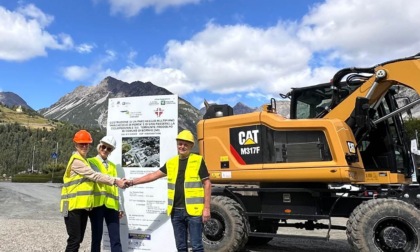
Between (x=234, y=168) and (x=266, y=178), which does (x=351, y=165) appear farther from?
(x=234, y=168)

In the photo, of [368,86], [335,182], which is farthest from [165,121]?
[368,86]

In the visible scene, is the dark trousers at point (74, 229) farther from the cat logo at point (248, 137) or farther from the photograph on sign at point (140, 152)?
the cat logo at point (248, 137)

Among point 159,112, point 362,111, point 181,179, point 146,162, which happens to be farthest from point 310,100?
point 181,179

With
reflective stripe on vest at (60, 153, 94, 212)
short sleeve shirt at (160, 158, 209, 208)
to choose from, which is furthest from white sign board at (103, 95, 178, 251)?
short sleeve shirt at (160, 158, 209, 208)

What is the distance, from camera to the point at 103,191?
20.0 feet

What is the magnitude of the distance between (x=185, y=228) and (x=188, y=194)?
48cm

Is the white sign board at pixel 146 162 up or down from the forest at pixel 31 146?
down

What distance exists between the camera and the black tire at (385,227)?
21.0 ft

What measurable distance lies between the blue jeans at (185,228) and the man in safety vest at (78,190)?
121cm

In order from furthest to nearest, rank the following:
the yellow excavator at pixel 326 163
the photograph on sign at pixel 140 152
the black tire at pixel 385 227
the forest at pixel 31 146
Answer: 1. the forest at pixel 31 146
2. the photograph on sign at pixel 140 152
3. the yellow excavator at pixel 326 163
4. the black tire at pixel 385 227

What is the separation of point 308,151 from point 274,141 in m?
0.63

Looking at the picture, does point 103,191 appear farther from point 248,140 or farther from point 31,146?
point 31,146

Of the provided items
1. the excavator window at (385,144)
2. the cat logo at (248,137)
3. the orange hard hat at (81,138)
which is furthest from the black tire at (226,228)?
the orange hard hat at (81,138)

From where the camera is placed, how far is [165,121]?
23.8ft
